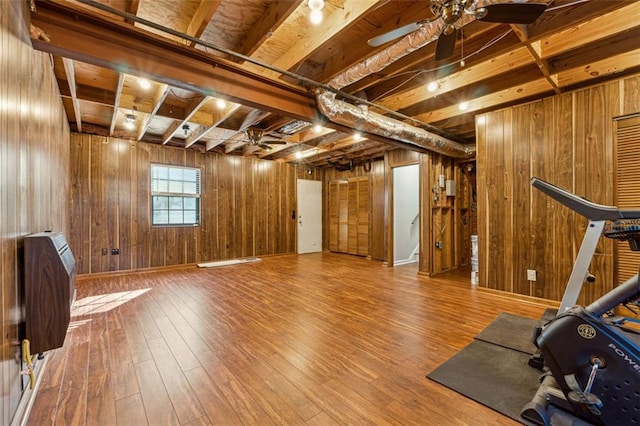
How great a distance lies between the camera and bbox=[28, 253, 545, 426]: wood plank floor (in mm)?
1628

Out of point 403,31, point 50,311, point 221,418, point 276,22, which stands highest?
point 276,22

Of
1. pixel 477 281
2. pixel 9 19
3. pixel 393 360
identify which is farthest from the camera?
pixel 477 281

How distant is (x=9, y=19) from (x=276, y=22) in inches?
58.7

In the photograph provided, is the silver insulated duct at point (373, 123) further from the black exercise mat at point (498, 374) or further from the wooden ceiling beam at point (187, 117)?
the black exercise mat at point (498, 374)

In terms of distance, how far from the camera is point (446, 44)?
1.85 m

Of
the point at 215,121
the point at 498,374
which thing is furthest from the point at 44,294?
the point at 215,121

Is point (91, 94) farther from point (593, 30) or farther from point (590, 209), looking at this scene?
point (593, 30)

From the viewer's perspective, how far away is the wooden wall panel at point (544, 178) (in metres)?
3.00

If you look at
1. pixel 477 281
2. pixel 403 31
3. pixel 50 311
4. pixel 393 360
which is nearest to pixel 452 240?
pixel 477 281

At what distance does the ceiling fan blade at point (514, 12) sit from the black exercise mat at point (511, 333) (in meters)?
2.46

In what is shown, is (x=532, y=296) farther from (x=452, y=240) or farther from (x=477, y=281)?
(x=452, y=240)

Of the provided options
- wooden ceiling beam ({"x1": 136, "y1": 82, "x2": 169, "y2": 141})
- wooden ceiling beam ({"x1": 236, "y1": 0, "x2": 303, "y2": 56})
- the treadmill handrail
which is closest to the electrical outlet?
the treadmill handrail

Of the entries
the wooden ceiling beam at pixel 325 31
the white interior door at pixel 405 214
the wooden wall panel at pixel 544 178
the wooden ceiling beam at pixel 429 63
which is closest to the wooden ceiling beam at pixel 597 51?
the wooden wall panel at pixel 544 178

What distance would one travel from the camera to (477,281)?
4258 mm
